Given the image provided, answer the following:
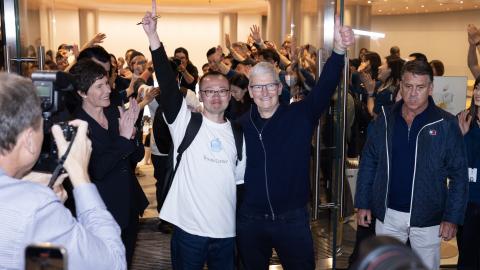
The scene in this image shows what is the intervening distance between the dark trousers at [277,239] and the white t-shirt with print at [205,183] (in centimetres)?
10

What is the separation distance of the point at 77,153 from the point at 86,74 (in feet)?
5.04

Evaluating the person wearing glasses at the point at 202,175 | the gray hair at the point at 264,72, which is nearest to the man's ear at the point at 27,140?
the person wearing glasses at the point at 202,175

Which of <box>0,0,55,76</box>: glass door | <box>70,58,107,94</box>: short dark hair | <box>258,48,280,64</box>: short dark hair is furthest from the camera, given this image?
<box>258,48,280,64</box>: short dark hair

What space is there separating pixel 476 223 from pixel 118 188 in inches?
95.0

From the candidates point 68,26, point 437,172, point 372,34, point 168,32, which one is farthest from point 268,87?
point 168,32

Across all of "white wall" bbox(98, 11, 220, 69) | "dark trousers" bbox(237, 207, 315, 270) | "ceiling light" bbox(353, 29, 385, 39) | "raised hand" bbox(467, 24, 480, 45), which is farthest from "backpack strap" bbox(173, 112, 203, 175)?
"white wall" bbox(98, 11, 220, 69)

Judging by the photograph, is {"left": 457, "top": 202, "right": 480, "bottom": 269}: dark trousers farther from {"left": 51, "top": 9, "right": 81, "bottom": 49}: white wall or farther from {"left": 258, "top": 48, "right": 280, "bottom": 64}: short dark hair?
{"left": 51, "top": 9, "right": 81, "bottom": 49}: white wall

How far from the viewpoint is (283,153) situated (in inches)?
112

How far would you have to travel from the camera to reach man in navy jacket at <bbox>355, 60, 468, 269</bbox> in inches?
119

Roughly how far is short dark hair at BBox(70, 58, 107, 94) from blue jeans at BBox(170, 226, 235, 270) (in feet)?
3.15

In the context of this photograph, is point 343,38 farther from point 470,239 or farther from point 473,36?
point 473,36

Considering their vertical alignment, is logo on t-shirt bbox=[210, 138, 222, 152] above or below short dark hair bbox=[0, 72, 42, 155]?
below

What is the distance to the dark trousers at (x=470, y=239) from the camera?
3.60 meters

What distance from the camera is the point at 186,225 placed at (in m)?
2.87
